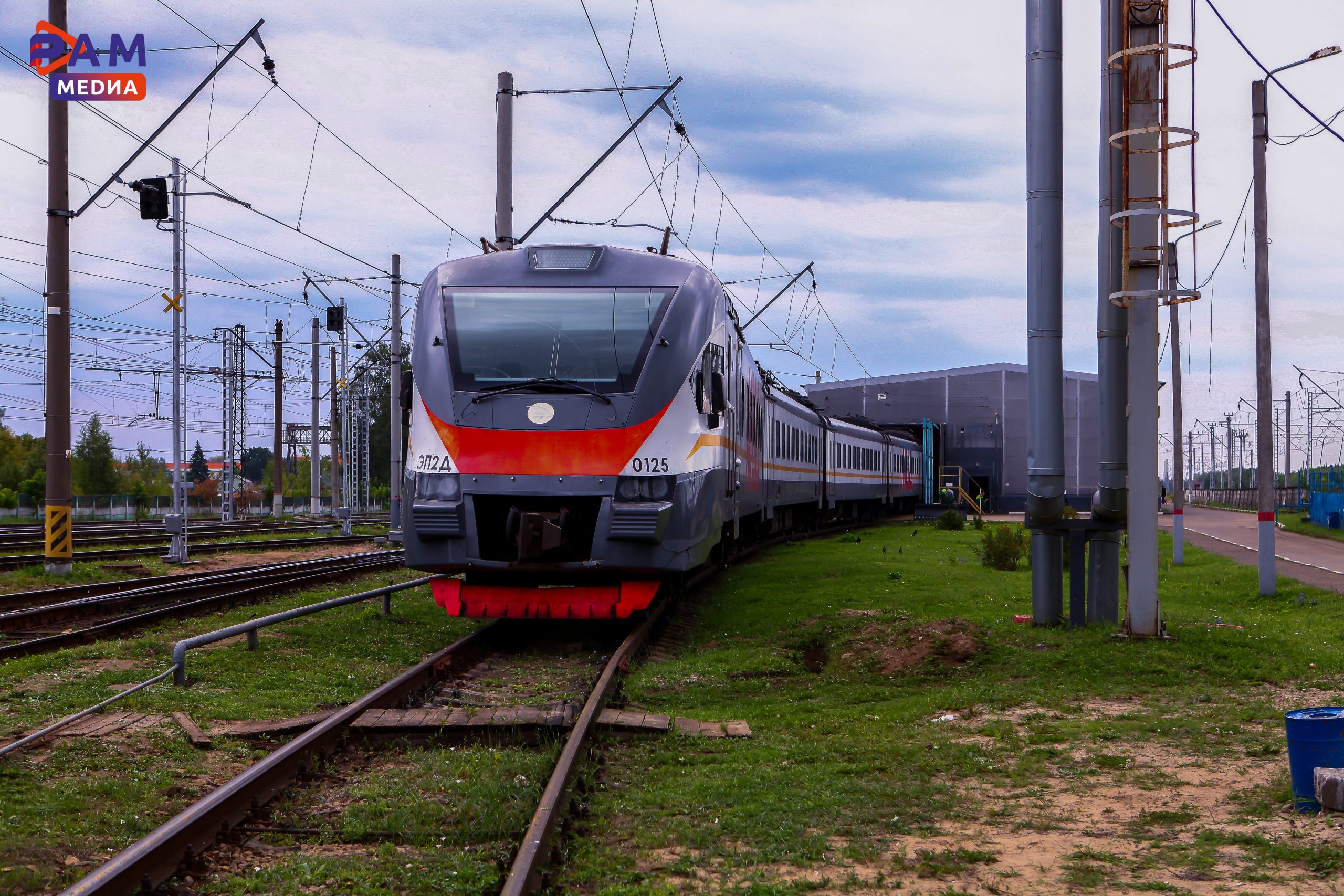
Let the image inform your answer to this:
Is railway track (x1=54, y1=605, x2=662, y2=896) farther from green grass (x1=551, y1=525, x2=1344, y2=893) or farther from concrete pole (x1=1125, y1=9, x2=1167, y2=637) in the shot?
concrete pole (x1=1125, y1=9, x2=1167, y2=637)

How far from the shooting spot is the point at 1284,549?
29266mm

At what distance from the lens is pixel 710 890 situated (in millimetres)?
4703

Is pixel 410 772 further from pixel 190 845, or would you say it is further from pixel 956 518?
pixel 956 518

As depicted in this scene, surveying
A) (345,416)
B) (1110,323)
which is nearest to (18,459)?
(345,416)

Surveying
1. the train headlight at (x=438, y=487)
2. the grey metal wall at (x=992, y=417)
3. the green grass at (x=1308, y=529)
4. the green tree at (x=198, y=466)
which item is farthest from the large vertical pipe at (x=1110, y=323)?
the green tree at (x=198, y=466)

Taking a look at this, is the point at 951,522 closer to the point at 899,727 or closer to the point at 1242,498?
the point at 899,727

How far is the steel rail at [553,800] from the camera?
4.54 metres

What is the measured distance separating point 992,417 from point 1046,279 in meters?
51.9

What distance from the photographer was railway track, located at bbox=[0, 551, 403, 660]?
11891 mm

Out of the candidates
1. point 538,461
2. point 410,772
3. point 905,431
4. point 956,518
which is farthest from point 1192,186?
point 905,431

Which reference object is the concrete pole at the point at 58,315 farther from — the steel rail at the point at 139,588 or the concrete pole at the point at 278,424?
the concrete pole at the point at 278,424

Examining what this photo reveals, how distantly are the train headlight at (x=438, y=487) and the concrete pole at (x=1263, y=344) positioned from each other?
456 inches

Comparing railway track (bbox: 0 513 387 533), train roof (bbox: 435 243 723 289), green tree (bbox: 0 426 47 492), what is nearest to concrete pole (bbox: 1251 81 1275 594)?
train roof (bbox: 435 243 723 289)

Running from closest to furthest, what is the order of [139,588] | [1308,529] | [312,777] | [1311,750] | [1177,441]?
[1311,750]
[312,777]
[139,588]
[1177,441]
[1308,529]
